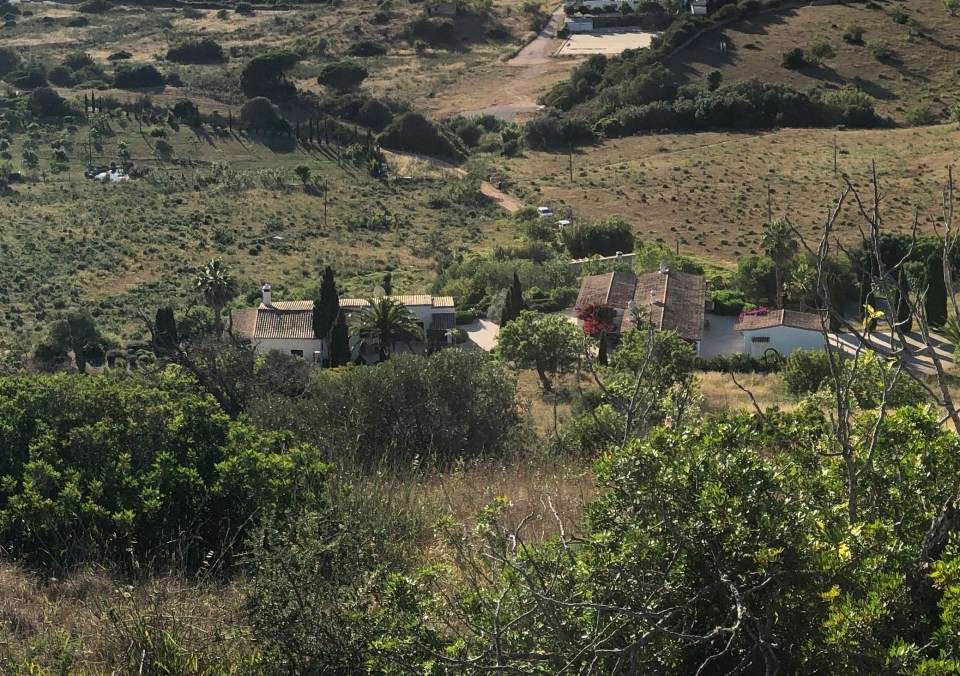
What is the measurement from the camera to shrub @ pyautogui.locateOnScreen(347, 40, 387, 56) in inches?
4001

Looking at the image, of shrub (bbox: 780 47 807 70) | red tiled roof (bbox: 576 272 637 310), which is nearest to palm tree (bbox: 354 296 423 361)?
red tiled roof (bbox: 576 272 637 310)

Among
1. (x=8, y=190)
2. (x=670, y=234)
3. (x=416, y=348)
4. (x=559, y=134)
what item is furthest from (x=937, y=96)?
(x=8, y=190)

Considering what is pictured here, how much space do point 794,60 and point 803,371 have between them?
6005 centimetres

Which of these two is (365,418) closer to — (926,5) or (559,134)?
(559,134)

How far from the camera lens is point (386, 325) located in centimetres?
4084

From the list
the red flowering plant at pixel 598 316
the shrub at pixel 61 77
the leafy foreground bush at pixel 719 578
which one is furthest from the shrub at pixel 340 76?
the leafy foreground bush at pixel 719 578

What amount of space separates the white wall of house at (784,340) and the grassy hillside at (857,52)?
42.5m

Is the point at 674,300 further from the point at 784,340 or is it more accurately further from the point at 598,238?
the point at 598,238

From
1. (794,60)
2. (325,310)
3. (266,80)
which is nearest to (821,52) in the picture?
(794,60)

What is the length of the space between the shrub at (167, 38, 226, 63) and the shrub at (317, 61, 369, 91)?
1147 centimetres

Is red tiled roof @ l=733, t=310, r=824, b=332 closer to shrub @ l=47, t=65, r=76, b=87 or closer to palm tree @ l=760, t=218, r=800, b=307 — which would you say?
palm tree @ l=760, t=218, r=800, b=307

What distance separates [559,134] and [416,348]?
136ft

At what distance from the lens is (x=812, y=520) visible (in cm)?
652

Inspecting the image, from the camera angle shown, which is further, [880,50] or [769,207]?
[880,50]
